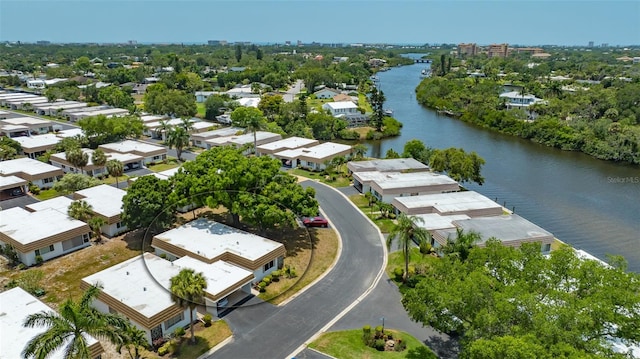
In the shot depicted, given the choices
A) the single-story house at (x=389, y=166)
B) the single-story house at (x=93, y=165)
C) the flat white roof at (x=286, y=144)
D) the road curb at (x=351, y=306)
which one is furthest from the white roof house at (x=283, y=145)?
the road curb at (x=351, y=306)

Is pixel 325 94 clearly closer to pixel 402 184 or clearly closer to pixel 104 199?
pixel 402 184

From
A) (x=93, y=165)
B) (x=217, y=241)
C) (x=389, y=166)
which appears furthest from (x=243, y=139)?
(x=217, y=241)

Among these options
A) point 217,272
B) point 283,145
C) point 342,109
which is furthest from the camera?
point 342,109

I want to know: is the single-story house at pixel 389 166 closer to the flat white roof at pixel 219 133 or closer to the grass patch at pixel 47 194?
the flat white roof at pixel 219 133

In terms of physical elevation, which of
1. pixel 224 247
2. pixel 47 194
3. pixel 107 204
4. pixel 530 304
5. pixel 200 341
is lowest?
pixel 200 341

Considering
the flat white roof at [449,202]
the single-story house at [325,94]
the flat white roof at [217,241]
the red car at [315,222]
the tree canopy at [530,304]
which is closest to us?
the tree canopy at [530,304]

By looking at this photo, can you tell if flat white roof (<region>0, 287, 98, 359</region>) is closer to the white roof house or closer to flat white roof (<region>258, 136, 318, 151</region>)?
the white roof house
